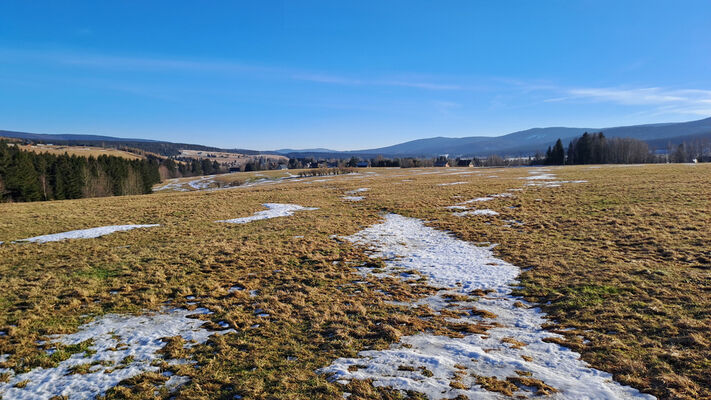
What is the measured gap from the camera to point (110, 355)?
6875mm

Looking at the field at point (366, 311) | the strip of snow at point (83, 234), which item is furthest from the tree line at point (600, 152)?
the strip of snow at point (83, 234)

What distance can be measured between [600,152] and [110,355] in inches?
5303

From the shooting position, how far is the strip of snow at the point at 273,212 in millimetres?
23267

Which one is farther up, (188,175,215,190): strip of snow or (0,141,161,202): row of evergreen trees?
(0,141,161,202): row of evergreen trees

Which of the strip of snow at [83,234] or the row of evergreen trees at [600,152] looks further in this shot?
the row of evergreen trees at [600,152]

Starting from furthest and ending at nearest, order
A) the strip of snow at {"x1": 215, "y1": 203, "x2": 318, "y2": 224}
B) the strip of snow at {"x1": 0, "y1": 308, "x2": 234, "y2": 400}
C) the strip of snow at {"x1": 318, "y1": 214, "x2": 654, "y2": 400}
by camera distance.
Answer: the strip of snow at {"x1": 215, "y1": 203, "x2": 318, "y2": 224} → the strip of snow at {"x1": 0, "y1": 308, "x2": 234, "y2": 400} → the strip of snow at {"x1": 318, "y1": 214, "x2": 654, "y2": 400}

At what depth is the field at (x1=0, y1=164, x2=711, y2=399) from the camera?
Result: 5895 millimetres

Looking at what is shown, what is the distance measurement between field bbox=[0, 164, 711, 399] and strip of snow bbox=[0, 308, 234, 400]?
5 centimetres

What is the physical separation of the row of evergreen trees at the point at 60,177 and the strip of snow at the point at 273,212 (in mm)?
50213

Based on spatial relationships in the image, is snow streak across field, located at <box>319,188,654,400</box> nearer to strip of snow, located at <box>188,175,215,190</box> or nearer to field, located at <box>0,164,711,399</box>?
field, located at <box>0,164,711,399</box>

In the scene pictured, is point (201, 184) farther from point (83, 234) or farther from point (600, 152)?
point (600, 152)

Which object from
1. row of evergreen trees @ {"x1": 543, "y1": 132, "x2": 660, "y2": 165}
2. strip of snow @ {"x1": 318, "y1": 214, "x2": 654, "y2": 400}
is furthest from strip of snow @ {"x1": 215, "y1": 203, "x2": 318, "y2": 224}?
row of evergreen trees @ {"x1": 543, "y1": 132, "x2": 660, "y2": 165}

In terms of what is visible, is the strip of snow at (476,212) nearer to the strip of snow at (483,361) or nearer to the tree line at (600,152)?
the strip of snow at (483,361)

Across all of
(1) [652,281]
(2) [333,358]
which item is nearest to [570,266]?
(1) [652,281]
